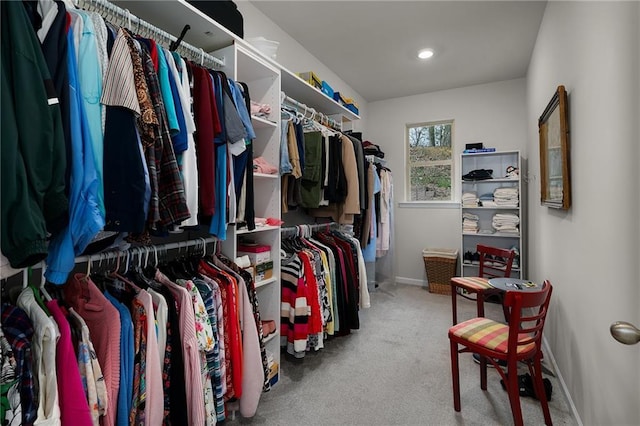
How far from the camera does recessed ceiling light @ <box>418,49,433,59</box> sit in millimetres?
3293

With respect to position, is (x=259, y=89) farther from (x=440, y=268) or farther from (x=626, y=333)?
(x=440, y=268)

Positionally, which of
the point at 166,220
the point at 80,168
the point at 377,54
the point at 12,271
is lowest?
the point at 12,271

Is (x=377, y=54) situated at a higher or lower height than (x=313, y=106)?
higher

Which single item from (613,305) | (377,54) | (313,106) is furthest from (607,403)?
(377,54)

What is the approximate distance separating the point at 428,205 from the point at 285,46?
2787mm

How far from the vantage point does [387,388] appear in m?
2.10

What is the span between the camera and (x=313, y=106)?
314cm

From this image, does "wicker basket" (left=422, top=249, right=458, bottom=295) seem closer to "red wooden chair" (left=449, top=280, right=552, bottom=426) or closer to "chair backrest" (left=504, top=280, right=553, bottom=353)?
"red wooden chair" (left=449, top=280, right=552, bottom=426)

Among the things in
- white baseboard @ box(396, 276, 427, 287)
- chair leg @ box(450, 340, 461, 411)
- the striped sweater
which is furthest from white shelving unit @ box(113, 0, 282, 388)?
white baseboard @ box(396, 276, 427, 287)

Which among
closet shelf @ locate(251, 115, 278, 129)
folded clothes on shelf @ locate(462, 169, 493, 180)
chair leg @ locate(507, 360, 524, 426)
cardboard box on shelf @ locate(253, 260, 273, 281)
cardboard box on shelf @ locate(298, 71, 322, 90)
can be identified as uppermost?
cardboard box on shelf @ locate(298, 71, 322, 90)

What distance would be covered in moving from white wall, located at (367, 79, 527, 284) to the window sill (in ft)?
0.05

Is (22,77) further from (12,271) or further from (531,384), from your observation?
(531,384)

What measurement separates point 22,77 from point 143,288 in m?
0.84

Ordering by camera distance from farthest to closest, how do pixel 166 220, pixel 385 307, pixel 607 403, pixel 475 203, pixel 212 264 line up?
pixel 475 203, pixel 385 307, pixel 212 264, pixel 607 403, pixel 166 220
